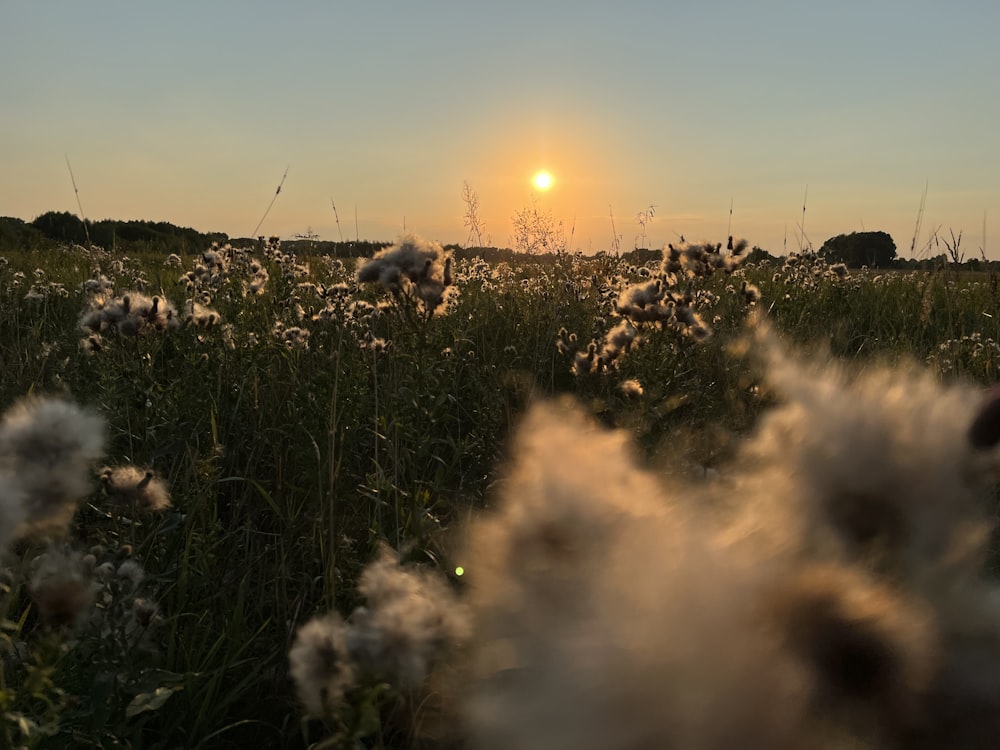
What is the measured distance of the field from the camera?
970 millimetres

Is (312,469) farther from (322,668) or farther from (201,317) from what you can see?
(322,668)

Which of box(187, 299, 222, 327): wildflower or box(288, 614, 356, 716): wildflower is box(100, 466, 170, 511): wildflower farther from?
box(187, 299, 222, 327): wildflower

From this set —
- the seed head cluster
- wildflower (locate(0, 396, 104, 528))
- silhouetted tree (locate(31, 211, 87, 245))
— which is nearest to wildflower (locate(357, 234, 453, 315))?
wildflower (locate(0, 396, 104, 528))

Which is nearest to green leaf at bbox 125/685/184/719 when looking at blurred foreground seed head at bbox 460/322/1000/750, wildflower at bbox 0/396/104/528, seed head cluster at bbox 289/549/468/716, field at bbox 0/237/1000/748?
field at bbox 0/237/1000/748

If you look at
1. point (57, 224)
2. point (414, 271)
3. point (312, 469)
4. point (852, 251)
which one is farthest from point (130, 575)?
point (57, 224)

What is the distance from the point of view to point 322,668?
83cm

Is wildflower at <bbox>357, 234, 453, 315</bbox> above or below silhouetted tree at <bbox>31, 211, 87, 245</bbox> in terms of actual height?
below

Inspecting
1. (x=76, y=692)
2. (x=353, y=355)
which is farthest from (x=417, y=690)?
(x=353, y=355)

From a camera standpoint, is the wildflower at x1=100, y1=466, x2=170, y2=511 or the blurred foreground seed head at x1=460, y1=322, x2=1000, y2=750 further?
the wildflower at x1=100, y1=466, x2=170, y2=511

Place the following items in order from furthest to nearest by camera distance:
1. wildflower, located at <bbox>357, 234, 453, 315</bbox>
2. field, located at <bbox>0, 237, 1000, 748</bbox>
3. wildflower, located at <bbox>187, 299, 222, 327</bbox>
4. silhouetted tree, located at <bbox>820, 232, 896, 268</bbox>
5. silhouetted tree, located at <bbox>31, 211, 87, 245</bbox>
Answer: silhouetted tree, located at <bbox>31, 211, 87, 245</bbox> < silhouetted tree, located at <bbox>820, 232, 896, 268</bbox> < wildflower, located at <bbox>187, 299, 222, 327</bbox> < wildflower, located at <bbox>357, 234, 453, 315</bbox> < field, located at <bbox>0, 237, 1000, 748</bbox>

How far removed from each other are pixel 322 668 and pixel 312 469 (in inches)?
74.4

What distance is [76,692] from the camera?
1791mm

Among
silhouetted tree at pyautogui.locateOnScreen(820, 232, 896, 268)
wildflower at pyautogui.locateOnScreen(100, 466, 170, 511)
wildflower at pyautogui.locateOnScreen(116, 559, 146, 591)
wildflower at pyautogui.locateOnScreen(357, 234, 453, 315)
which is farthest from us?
silhouetted tree at pyautogui.locateOnScreen(820, 232, 896, 268)

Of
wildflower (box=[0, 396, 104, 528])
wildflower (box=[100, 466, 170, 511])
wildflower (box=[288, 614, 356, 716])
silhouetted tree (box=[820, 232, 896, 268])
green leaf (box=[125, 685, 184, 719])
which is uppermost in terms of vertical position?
silhouetted tree (box=[820, 232, 896, 268])
